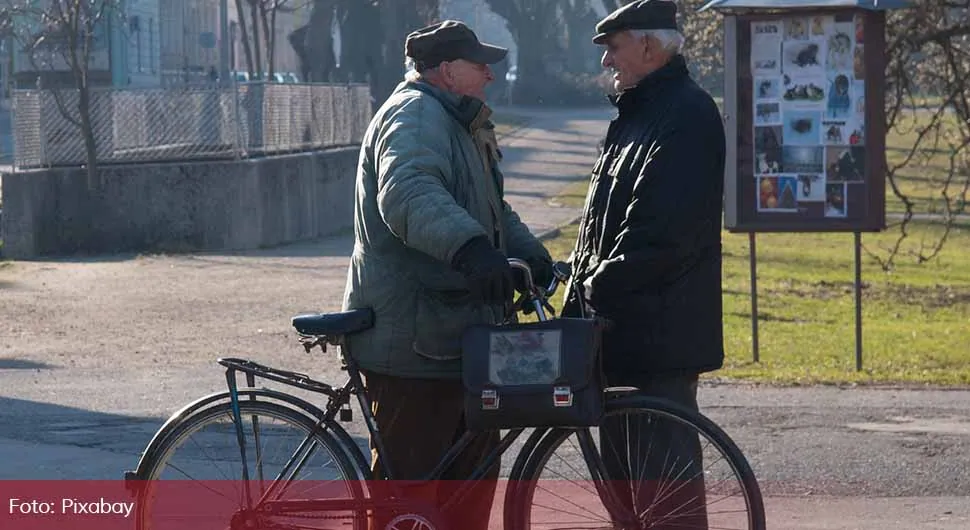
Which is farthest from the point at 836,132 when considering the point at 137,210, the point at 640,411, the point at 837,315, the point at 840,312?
the point at 137,210

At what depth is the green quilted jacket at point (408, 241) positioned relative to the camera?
4473 millimetres

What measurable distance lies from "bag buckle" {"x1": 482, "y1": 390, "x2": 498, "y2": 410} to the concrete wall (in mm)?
13726

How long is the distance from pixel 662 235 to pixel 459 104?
0.68 m

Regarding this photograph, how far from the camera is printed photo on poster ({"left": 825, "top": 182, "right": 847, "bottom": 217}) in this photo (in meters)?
10.1

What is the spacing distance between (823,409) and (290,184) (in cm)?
1185

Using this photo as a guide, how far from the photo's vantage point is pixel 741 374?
9898 millimetres

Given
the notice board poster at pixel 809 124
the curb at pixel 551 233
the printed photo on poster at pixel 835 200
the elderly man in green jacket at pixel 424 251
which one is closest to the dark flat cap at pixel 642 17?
the elderly man in green jacket at pixel 424 251

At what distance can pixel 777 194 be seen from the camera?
10.2m

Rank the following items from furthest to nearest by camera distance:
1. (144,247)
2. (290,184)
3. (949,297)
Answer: (290,184) → (144,247) → (949,297)

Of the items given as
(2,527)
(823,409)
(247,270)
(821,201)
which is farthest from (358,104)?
(2,527)

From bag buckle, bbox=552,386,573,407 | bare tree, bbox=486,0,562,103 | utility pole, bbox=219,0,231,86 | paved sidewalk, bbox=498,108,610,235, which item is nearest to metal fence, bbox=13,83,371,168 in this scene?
paved sidewalk, bbox=498,108,610,235

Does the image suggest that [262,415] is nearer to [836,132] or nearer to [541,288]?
[541,288]

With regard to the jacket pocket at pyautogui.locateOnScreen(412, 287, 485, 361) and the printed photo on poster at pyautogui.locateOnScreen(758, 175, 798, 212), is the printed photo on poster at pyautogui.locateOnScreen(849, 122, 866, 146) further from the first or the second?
the jacket pocket at pyautogui.locateOnScreen(412, 287, 485, 361)

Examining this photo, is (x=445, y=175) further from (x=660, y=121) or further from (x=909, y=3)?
(x=909, y=3)
